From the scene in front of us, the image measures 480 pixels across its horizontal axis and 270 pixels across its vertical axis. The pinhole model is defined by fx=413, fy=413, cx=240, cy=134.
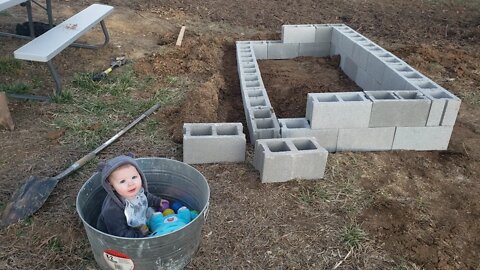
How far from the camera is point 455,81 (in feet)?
17.6

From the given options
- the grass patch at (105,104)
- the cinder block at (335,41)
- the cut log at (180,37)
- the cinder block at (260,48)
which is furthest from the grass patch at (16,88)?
the cinder block at (335,41)

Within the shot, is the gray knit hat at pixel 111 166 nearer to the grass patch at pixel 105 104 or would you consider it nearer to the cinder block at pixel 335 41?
the grass patch at pixel 105 104

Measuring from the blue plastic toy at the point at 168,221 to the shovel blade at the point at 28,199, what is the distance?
2.86 feet

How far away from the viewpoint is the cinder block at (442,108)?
3580 mm

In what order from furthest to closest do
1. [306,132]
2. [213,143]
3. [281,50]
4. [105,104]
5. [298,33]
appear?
1. [281,50]
2. [298,33]
3. [105,104]
4. [306,132]
5. [213,143]

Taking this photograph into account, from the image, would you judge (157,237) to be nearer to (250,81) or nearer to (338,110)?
(338,110)

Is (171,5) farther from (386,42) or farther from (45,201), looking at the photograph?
(45,201)

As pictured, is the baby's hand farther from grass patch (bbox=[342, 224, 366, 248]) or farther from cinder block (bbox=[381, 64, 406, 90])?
cinder block (bbox=[381, 64, 406, 90])

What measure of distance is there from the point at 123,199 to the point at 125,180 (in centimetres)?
15

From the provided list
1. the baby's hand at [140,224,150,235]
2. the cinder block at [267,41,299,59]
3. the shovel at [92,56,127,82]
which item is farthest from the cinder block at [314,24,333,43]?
the baby's hand at [140,224,150,235]

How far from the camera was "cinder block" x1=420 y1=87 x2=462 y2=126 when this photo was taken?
3.58 metres

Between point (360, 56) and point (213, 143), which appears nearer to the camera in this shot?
point (213, 143)

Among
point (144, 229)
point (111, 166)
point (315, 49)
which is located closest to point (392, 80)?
point (315, 49)

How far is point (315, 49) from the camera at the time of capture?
6.25 meters
